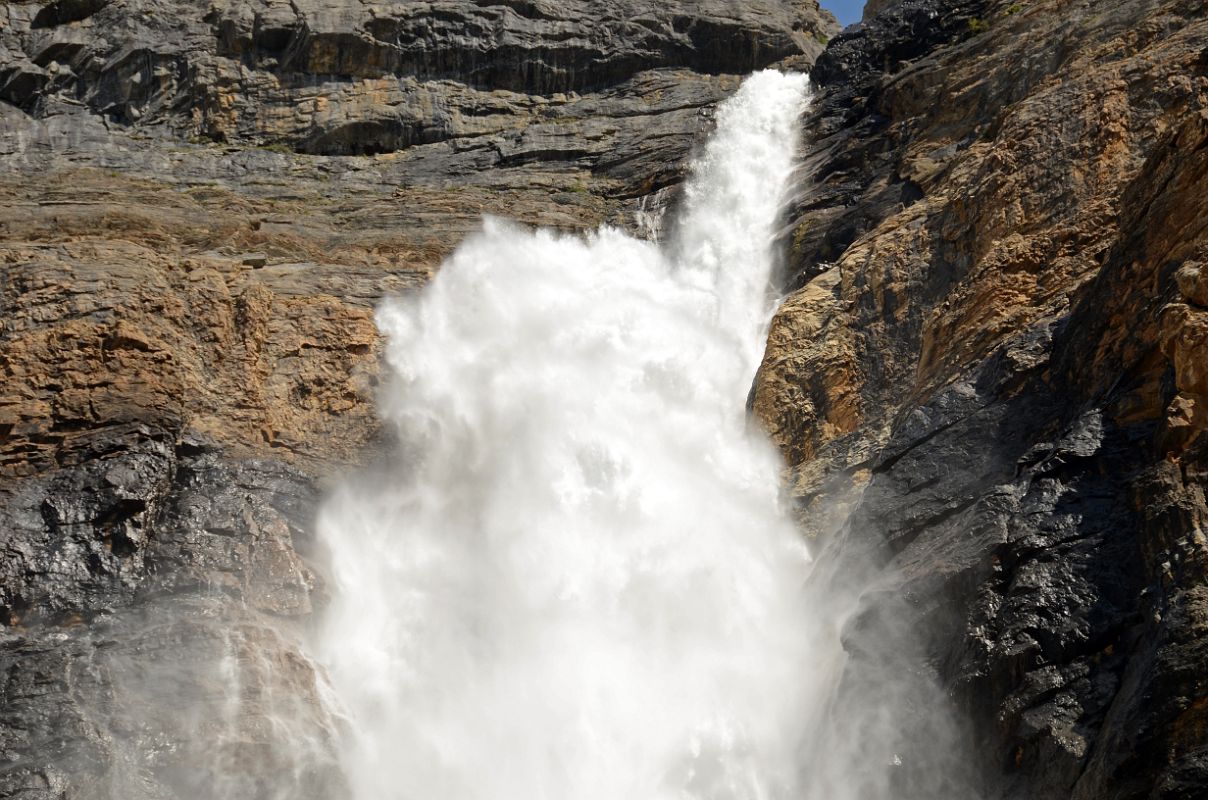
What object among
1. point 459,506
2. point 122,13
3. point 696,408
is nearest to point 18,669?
point 459,506

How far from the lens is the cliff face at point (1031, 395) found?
37.8 ft

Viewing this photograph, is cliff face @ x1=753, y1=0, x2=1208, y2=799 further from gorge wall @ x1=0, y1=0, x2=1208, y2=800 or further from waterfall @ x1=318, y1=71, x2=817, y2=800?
waterfall @ x1=318, y1=71, x2=817, y2=800

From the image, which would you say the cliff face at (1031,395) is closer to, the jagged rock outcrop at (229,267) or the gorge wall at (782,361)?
the gorge wall at (782,361)

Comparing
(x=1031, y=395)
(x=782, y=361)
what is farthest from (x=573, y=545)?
(x=1031, y=395)

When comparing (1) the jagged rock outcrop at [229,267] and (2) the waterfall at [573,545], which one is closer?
(1) the jagged rock outcrop at [229,267]

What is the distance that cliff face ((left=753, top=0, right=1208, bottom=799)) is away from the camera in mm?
11508

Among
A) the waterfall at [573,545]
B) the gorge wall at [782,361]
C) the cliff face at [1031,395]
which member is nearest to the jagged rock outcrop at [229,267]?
the gorge wall at [782,361]

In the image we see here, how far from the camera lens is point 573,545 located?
19.7 metres

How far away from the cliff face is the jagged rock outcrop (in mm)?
7295

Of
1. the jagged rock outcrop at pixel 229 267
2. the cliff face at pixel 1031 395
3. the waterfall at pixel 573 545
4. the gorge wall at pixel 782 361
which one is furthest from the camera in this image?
the waterfall at pixel 573 545

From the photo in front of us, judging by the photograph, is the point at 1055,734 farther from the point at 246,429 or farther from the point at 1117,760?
the point at 246,429

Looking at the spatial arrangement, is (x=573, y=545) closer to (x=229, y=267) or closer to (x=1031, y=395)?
(x=1031, y=395)

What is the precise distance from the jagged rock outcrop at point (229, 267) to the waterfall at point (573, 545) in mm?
979

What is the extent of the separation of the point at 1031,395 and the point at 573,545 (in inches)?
305
